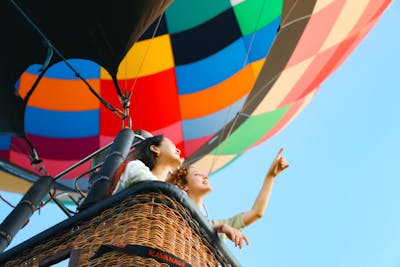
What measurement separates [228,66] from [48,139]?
1.57 meters

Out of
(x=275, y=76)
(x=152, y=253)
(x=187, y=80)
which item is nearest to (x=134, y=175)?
(x=152, y=253)

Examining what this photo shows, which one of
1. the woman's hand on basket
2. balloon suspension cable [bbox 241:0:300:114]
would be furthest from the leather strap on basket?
balloon suspension cable [bbox 241:0:300:114]

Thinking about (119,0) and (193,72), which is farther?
(193,72)

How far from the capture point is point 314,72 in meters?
6.02

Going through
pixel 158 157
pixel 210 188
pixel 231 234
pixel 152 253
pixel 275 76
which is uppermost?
pixel 275 76

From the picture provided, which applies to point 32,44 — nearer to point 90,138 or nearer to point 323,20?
point 90,138

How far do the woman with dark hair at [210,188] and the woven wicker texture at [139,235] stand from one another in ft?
1.74

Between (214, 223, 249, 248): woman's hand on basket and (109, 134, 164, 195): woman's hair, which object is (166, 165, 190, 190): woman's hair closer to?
(109, 134, 164, 195): woman's hair

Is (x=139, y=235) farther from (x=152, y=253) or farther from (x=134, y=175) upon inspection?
(x=134, y=175)

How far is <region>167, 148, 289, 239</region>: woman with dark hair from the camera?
7.20ft

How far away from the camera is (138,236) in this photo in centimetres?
150

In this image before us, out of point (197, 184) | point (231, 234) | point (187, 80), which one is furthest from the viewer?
point (187, 80)

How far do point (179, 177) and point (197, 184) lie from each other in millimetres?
80

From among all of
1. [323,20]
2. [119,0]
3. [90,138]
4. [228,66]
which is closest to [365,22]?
[323,20]
